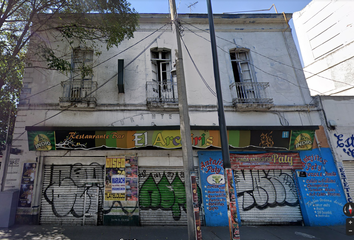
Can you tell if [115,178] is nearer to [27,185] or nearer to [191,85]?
[27,185]

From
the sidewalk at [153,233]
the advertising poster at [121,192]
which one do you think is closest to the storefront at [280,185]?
the sidewalk at [153,233]

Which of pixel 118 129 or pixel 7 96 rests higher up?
pixel 7 96

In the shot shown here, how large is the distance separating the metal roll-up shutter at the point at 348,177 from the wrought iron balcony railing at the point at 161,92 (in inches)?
295

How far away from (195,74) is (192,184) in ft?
18.0

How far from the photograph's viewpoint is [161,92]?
8320mm

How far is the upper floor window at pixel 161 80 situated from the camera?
8.17 metres

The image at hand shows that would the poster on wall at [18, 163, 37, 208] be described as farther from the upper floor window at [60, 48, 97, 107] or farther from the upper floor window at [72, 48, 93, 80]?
the upper floor window at [72, 48, 93, 80]

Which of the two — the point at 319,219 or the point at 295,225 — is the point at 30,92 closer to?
the point at 295,225

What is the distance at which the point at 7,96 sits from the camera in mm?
9352

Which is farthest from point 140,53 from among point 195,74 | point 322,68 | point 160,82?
point 322,68

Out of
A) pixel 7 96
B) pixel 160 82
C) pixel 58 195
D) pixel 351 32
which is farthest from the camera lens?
pixel 351 32

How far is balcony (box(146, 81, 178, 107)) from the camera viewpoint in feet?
26.1

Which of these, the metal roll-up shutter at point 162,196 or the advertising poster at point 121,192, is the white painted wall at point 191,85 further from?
the metal roll-up shutter at point 162,196

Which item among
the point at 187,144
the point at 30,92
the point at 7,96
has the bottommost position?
the point at 187,144
